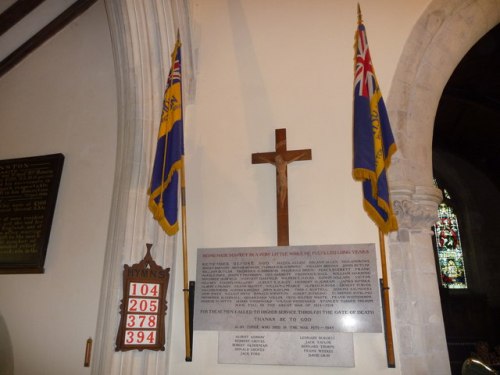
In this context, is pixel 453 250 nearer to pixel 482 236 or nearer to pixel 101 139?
pixel 482 236

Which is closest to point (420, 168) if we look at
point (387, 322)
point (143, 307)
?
point (387, 322)

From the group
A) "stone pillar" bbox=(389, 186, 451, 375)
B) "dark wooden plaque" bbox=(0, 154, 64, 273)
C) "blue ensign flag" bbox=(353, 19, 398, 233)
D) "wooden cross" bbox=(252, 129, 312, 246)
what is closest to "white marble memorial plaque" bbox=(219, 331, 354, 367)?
"stone pillar" bbox=(389, 186, 451, 375)

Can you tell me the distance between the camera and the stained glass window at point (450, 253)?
7902 mm

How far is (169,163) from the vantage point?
2.85 meters

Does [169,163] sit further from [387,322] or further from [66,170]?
[387,322]

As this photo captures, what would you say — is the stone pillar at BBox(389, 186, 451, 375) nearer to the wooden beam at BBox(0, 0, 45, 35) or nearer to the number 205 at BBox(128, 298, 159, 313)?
the number 205 at BBox(128, 298, 159, 313)

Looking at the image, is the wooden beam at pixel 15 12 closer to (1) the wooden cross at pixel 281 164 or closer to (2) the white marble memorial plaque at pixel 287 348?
(1) the wooden cross at pixel 281 164

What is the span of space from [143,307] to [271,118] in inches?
69.5

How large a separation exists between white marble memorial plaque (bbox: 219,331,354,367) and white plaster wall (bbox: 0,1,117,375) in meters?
1.06

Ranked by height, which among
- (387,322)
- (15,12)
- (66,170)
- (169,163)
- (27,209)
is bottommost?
(387,322)

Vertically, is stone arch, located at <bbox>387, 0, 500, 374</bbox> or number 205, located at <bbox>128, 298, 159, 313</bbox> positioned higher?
stone arch, located at <bbox>387, 0, 500, 374</bbox>

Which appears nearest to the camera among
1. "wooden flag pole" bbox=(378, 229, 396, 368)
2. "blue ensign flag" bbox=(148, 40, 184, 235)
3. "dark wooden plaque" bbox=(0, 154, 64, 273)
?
"wooden flag pole" bbox=(378, 229, 396, 368)

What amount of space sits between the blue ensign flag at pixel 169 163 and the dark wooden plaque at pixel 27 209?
115 centimetres

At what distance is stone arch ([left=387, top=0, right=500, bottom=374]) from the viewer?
8.62 ft
